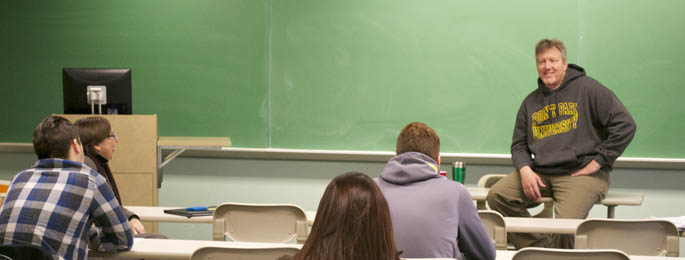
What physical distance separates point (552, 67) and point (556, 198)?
31.8 inches

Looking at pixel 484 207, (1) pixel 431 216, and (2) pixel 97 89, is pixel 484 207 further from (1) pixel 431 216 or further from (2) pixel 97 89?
(2) pixel 97 89

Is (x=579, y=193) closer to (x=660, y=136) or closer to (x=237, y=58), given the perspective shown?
(x=660, y=136)

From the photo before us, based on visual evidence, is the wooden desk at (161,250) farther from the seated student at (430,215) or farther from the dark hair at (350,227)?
the dark hair at (350,227)

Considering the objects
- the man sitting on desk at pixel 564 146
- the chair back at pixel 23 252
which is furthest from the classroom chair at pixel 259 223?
the man sitting on desk at pixel 564 146

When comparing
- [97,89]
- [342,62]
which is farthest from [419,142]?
[342,62]

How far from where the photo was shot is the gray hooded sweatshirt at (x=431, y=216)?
8.47 ft

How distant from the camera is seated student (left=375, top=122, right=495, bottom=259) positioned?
2.58 meters

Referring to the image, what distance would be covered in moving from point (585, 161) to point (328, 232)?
10.3 ft

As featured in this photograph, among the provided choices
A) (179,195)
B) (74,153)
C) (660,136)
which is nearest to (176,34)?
(179,195)

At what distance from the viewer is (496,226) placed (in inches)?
→ 130

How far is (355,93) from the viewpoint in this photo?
5.71m

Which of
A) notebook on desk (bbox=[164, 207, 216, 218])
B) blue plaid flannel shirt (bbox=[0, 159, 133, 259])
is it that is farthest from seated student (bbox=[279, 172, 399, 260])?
notebook on desk (bbox=[164, 207, 216, 218])

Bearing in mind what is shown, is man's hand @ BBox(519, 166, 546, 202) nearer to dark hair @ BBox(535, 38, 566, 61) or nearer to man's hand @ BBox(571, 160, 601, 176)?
man's hand @ BBox(571, 160, 601, 176)

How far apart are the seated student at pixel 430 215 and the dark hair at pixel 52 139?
3.90 ft
